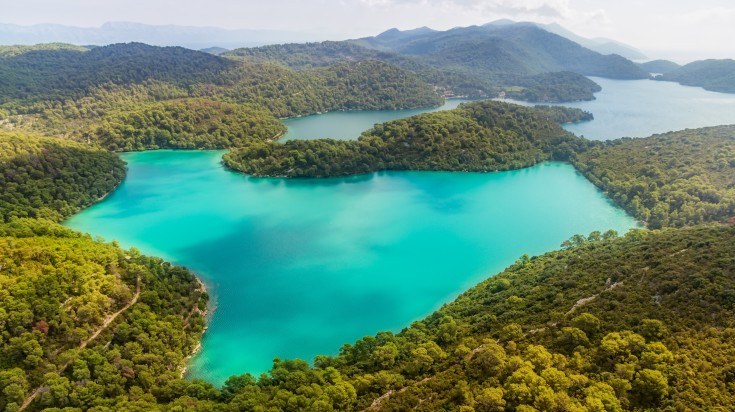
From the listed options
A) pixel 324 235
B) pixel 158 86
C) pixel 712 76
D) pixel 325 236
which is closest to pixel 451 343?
pixel 325 236

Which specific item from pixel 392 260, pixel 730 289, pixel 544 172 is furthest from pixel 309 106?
pixel 730 289

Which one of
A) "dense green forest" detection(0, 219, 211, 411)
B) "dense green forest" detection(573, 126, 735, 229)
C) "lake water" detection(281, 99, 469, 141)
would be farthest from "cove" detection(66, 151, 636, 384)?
"lake water" detection(281, 99, 469, 141)

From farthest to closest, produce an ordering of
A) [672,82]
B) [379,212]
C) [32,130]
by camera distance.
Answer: [672,82], [32,130], [379,212]

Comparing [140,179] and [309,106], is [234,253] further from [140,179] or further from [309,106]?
[309,106]

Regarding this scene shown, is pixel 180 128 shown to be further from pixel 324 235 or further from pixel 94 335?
pixel 94 335

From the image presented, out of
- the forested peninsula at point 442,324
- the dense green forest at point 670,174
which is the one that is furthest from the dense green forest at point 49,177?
the dense green forest at point 670,174
